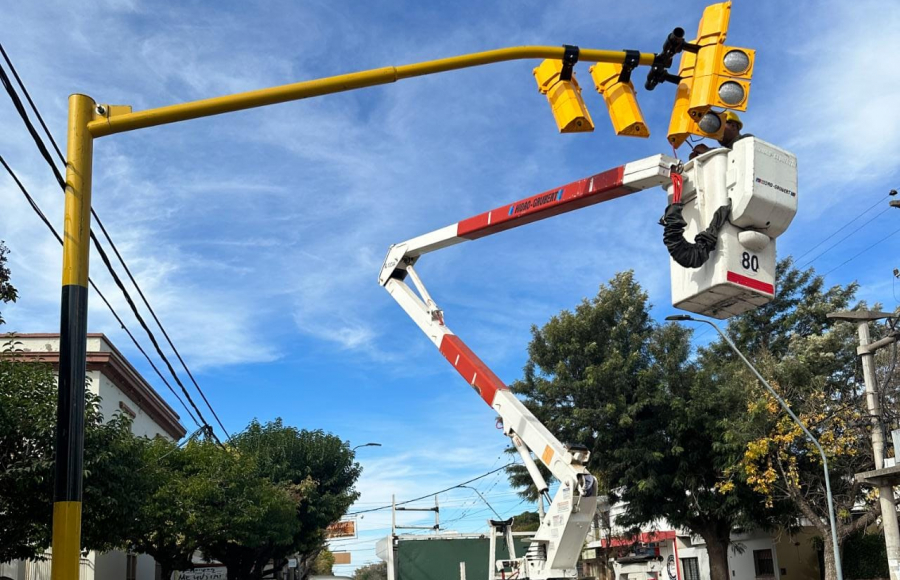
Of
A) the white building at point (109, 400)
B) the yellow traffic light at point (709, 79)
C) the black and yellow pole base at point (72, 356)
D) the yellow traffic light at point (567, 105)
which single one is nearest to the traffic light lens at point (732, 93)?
the yellow traffic light at point (709, 79)

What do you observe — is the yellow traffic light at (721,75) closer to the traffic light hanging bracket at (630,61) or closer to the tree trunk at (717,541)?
the traffic light hanging bracket at (630,61)

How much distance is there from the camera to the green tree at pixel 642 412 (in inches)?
1273

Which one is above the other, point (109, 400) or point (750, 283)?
point (109, 400)

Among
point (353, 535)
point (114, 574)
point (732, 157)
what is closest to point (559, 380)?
point (114, 574)

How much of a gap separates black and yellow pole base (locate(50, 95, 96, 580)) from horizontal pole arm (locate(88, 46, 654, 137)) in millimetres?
286

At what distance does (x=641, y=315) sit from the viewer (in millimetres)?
35094

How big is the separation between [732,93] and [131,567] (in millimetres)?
37440

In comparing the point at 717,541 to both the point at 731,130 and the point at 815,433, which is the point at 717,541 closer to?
the point at 815,433

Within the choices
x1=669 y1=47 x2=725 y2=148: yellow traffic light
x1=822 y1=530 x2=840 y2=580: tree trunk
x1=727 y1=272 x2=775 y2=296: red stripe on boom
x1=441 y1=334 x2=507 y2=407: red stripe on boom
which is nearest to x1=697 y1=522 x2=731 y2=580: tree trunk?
x1=822 y1=530 x2=840 y2=580: tree trunk

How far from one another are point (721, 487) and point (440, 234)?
19726 mm

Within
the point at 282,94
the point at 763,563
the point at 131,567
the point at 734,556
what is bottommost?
the point at 763,563

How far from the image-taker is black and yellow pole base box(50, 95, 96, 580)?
5824 mm

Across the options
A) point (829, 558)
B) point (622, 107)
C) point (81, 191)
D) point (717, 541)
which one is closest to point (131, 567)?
point (717, 541)

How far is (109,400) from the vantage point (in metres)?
33.6
